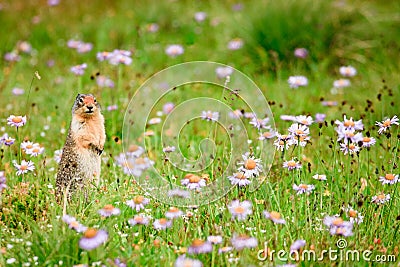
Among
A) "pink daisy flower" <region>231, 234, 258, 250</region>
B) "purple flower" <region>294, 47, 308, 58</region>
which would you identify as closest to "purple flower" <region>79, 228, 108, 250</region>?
"pink daisy flower" <region>231, 234, 258, 250</region>

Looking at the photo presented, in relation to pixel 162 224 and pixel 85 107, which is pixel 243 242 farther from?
pixel 85 107

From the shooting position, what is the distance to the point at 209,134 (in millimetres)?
4562

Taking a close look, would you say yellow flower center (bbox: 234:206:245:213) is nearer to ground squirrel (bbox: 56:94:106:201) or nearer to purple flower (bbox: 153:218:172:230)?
purple flower (bbox: 153:218:172:230)

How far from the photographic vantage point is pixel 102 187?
12.8 ft

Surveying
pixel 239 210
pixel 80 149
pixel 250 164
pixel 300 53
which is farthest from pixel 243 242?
pixel 300 53

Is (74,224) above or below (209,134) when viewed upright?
below

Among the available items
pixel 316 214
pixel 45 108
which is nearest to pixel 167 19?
pixel 45 108

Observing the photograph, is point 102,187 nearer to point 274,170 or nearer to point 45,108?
point 274,170

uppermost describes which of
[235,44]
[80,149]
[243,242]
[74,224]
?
Answer: [235,44]

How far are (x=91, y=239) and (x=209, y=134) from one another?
180cm

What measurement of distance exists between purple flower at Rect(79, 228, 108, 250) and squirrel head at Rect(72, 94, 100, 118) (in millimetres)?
944

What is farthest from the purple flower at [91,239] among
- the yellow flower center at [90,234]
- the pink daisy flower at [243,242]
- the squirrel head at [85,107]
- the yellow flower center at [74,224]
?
the squirrel head at [85,107]

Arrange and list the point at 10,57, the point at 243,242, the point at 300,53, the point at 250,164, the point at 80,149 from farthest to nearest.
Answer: the point at 10,57 → the point at 300,53 → the point at 80,149 → the point at 250,164 → the point at 243,242

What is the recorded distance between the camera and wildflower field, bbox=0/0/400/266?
3.28 metres
